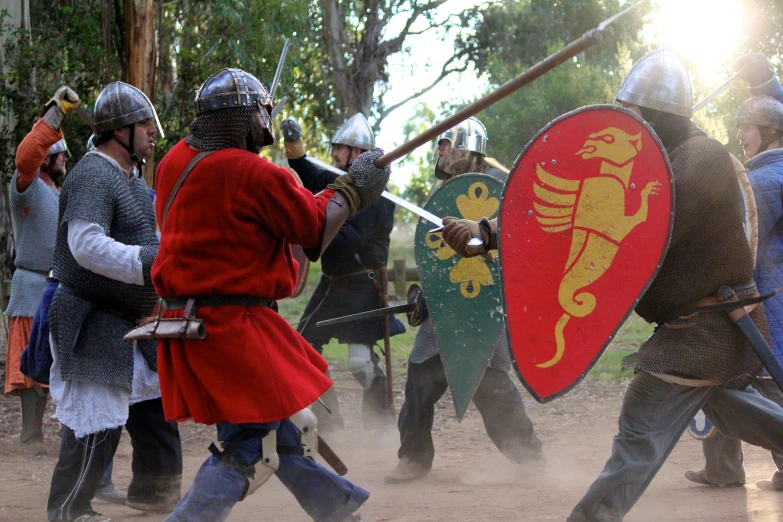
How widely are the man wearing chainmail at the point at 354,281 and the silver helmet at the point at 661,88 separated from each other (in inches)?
83.6

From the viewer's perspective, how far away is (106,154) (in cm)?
365

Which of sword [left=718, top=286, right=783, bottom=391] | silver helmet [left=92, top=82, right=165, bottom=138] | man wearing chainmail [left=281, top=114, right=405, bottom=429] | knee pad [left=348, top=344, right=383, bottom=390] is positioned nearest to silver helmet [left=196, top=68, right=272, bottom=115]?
silver helmet [left=92, top=82, right=165, bottom=138]

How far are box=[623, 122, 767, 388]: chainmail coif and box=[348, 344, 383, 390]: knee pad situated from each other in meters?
2.49

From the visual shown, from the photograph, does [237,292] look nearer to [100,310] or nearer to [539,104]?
[100,310]

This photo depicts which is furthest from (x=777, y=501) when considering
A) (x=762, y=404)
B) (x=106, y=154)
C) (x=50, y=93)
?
(x=50, y=93)

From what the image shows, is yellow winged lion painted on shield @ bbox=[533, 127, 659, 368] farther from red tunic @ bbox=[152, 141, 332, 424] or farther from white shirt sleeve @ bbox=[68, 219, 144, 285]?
white shirt sleeve @ bbox=[68, 219, 144, 285]

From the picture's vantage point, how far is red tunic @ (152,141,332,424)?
2750 mm

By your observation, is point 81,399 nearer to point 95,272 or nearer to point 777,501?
point 95,272

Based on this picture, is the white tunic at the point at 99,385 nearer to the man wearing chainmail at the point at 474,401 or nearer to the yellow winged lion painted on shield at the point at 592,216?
the man wearing chainmail at the point at 474,401

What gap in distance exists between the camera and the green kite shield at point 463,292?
4.14 metres

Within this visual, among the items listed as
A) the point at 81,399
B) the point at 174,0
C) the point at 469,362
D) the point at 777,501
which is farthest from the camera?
the point at 174,0

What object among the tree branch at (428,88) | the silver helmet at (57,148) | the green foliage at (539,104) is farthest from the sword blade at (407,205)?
the tree branch at (428,88)

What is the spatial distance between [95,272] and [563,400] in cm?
395

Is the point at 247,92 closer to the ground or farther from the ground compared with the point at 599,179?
farther from the ground
